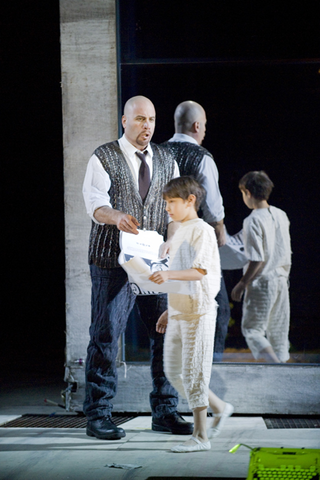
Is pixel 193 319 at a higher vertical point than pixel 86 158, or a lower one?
lower

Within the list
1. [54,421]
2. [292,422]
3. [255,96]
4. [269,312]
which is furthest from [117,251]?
[292,422]

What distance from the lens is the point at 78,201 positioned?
5.48 m

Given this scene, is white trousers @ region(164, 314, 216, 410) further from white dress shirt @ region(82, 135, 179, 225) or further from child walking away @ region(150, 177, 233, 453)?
white dress shirt @ region(82, 135, 179, 225)

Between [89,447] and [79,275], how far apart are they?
162 cm

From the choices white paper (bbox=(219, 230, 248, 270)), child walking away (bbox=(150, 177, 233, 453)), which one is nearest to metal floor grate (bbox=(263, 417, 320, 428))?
child walking away (bbox=(150, 177, 233, 453))

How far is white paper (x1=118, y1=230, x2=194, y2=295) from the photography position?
4.19 meters

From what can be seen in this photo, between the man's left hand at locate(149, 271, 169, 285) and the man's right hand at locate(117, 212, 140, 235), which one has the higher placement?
the man's right hand at locate(117, 212, 140, 235)

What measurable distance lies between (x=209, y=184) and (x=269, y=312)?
115 centimetres

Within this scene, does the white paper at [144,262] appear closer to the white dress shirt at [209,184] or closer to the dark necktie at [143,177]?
the dark necktie at [143,177]

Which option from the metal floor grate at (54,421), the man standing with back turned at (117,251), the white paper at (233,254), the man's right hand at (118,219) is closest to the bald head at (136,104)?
the man standing with back turned at (117,251)

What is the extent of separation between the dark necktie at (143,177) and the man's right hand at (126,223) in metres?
0.40

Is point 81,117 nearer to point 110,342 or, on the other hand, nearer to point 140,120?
point 140,120

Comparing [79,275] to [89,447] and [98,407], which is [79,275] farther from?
[89,447]

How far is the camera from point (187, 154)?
526cm
